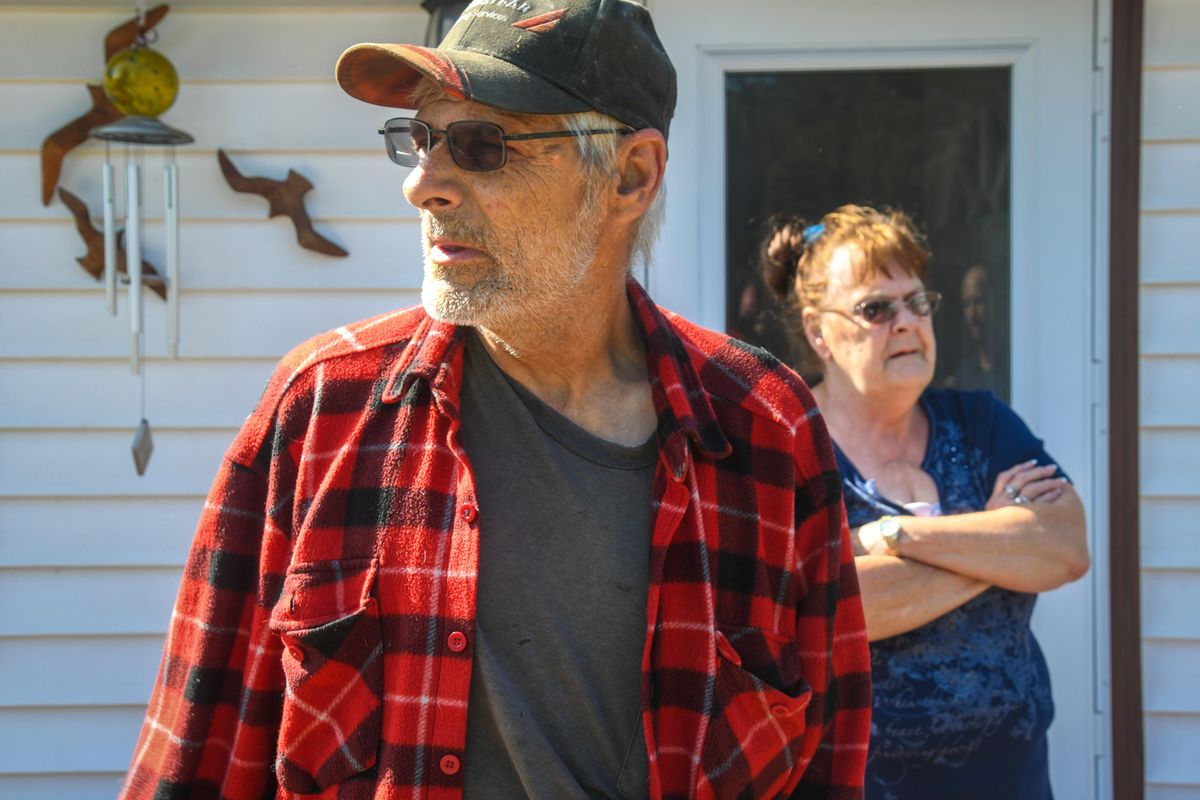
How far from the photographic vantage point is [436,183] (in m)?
1.65

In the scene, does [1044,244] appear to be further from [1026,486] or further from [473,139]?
[473,139]

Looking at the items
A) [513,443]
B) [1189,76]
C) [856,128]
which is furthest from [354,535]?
[1189,76]

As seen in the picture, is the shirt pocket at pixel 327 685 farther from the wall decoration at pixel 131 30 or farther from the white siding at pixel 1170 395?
the white siding at pixel 1170 395

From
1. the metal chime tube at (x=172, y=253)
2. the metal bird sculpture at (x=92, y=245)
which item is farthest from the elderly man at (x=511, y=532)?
the metal bird sculpture at (x=92, y=245)

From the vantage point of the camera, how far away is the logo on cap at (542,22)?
167 cm

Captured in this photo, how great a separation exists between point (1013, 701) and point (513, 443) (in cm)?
123

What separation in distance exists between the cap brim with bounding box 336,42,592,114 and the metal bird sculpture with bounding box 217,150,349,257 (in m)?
1.58

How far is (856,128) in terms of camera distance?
11.1 ft

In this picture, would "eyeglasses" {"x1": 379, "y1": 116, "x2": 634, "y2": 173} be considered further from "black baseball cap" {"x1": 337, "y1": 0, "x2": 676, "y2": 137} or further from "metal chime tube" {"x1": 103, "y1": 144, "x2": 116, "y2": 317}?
"metal chime tube" {"x1": 103, "y1": 144, "x2": 116, "y2": 317}

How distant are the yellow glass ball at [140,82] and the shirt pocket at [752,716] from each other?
225 cm

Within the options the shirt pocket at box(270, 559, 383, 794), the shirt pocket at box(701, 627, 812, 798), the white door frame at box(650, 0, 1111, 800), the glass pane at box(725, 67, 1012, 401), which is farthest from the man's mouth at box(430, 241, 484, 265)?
the glass pane at box(725, 67, 1012, 401)

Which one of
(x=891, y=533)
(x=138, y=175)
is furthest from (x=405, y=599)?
(x=138, y=175)

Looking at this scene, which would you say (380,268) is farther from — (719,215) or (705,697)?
(705,697)

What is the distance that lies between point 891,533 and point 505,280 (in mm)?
1054
